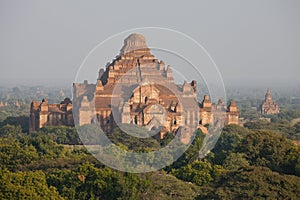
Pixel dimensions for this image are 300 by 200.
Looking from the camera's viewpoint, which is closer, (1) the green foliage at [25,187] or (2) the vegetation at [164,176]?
(1) the green foliage at [25,187]

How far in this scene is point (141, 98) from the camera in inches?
2215

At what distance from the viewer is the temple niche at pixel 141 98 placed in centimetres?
5359

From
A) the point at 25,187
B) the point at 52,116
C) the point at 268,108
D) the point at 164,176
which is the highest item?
the point at 268,108

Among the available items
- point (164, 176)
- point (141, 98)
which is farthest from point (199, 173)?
point (141, 98)

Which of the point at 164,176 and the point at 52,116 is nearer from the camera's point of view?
the point at 164,176

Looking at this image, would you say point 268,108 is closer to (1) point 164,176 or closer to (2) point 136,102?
(2) point 136,102

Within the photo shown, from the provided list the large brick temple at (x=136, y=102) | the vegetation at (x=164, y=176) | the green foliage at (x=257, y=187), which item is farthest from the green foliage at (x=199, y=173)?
the large brick temple at (x=136, y=102)

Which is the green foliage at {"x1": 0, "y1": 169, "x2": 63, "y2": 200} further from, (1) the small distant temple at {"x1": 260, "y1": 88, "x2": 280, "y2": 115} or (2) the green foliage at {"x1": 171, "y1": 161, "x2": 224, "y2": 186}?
(1) the small distant temple at {"x1": 260, "y1": 88, "x2": 280, "y2": 115}

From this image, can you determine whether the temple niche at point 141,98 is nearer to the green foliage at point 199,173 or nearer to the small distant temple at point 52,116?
the small distant temple at point 52,116

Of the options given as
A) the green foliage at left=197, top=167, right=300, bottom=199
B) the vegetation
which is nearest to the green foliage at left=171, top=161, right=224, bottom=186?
the vegetation

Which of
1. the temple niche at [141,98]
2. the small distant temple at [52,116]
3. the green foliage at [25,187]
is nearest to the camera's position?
the green foliage at [25,187]

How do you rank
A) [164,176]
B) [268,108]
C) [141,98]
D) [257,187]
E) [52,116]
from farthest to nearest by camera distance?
[268,108] < [52,116] < [141,98] < [164,176] < [257,187]

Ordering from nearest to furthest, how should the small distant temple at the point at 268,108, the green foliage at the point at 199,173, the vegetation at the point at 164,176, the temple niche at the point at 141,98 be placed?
the vegetation at the point at 164,176 < the green foliage at the point at 199,173 < the temple niche at the point at 141,98 < the small distant temple at the point at 268,108

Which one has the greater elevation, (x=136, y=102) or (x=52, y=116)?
(x=136, y=102)
